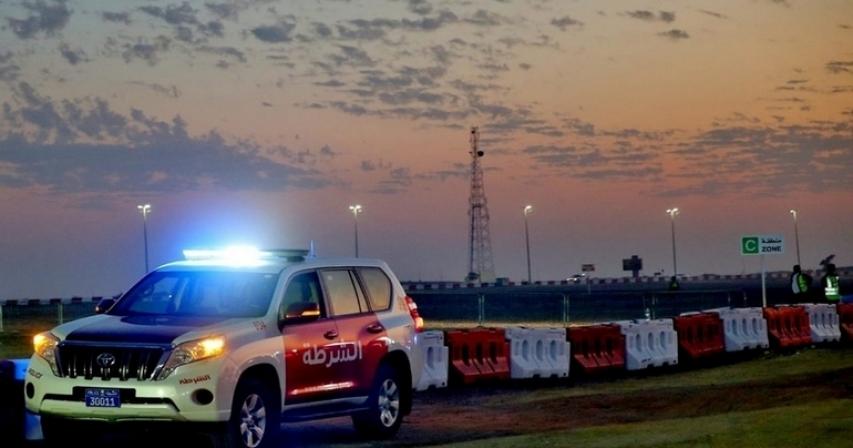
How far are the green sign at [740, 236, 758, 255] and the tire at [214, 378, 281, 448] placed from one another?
2780 cm

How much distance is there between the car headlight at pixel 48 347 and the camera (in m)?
12.9

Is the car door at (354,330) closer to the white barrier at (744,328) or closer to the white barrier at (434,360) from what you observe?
the white barrier at (434,360)

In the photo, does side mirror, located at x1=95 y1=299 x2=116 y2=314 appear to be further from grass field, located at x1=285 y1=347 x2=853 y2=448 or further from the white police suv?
grass field, located at x1=285 y1=347 x2=853 y2=448

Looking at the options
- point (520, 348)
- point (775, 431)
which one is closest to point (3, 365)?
point (775, 431)

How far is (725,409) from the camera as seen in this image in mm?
18469

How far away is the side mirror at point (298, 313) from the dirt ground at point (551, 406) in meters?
1.57

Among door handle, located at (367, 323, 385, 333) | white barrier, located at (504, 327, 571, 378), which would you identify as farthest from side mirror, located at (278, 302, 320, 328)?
white barrier, located at (504, 327, 571, 378)

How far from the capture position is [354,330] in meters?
14.7

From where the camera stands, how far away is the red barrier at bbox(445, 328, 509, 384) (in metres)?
23.3

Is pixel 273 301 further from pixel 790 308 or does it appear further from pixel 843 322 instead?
pixel 843 322

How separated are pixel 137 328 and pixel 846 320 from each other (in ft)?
82.9

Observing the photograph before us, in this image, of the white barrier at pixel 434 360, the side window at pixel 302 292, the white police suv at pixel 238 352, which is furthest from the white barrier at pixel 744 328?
the side window at pixel 302 292

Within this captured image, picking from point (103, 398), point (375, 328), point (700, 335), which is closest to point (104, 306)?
point (103, 398)

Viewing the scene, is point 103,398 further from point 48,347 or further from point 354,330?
point 354,330
